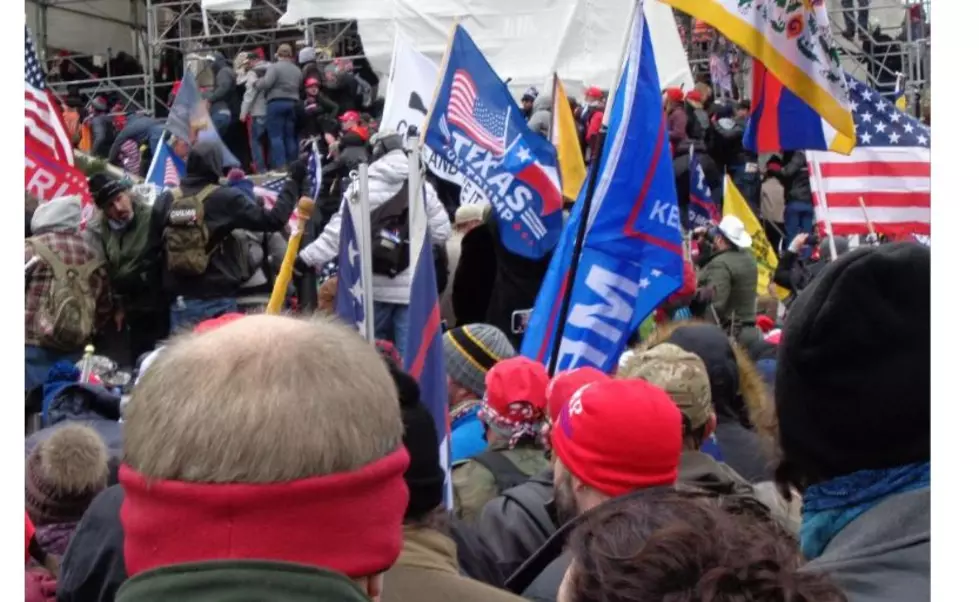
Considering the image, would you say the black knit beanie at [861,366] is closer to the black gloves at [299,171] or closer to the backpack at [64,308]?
the backpack at [64,308]

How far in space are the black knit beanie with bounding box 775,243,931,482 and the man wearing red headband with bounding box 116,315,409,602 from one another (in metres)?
0.77

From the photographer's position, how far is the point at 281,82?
16.9 metres

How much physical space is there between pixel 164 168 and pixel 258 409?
1076 cm

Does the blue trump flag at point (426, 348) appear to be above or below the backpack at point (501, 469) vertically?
above

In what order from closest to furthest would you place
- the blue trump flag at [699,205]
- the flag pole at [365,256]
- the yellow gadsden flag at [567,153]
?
the flag pole at [365,256], the yellow gadsden flag at [567,153], the blue trump flag at [699,205]

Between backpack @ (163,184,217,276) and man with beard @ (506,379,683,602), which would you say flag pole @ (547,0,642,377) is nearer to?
man with beard @ (506,379,683,602)

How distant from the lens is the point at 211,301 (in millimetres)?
8242

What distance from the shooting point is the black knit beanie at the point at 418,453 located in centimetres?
245

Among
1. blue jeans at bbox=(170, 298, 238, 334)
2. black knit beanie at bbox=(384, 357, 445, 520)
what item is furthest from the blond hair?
blue jeans at bbox=(170, 298, 238, 334)

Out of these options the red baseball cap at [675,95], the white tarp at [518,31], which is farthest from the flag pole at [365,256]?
the white tarp at [518,31]

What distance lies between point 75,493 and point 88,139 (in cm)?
1604

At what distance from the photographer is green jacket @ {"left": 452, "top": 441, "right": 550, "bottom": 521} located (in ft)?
12.8

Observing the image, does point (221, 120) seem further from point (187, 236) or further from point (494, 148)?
point (494, 148)

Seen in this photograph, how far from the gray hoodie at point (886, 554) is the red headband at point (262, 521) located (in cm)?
67
